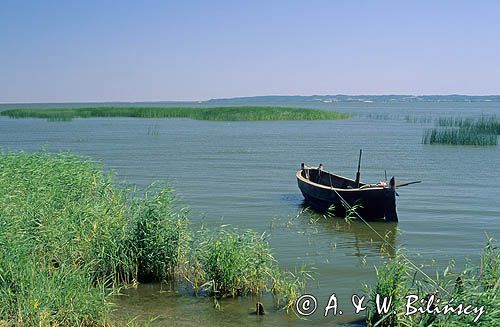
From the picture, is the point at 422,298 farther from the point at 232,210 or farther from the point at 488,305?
the point at 232,210

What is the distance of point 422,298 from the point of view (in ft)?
22.8

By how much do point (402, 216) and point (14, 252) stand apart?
426 inches

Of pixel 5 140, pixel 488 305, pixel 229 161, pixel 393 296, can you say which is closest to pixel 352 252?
pixel 393 296

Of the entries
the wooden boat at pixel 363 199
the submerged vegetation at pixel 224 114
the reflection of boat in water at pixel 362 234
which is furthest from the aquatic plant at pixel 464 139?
the submerged vegetation at pixel 224 114

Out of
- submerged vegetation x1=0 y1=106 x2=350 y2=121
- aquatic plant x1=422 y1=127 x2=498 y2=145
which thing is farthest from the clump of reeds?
submerged vegetation x1=0 y1=106 x2=350 y2=121

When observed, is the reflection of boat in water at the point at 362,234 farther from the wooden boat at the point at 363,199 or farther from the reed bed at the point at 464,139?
the reed bed at the point at 464,139

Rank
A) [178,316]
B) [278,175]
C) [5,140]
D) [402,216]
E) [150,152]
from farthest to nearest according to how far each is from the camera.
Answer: [5,140], [150,152], [278,175], [402,216], [178,316]

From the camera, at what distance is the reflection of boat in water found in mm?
12961

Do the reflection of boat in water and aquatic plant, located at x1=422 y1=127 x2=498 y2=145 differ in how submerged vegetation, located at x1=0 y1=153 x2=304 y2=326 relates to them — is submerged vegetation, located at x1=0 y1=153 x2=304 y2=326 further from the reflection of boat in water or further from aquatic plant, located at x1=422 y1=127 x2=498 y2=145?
aquatic plant, located at x1=422 y1=127 x2=498 y2=145

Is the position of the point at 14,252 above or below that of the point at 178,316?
above

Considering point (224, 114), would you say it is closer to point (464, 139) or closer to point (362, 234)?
point (464, 139)

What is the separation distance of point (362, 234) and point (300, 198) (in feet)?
16.7

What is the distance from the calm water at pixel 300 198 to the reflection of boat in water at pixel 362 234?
26 mm

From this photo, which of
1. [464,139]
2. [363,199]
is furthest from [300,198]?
[464,139]
